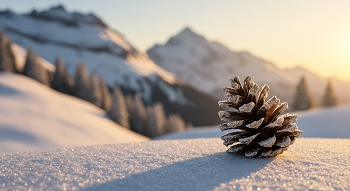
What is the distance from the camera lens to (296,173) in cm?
295

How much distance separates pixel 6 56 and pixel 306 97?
130 ft

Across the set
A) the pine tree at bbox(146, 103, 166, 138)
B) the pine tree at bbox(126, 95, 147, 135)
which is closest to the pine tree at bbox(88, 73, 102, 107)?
the pine tree at bbox(126, 95, 147, 135)

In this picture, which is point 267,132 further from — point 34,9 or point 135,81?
point 34,9

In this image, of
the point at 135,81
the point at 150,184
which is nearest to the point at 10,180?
the point at 150,184

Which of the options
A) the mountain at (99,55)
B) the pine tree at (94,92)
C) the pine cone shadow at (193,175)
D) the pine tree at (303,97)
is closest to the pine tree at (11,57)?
the pine tree at (94,92)

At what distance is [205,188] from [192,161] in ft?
3.09

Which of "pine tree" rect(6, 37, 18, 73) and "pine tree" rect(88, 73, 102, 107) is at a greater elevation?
"pine tree" rect(6, 37, 18, 73)

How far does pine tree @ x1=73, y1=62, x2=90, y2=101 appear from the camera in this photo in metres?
45.6

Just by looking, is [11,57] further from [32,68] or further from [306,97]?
[306,97]

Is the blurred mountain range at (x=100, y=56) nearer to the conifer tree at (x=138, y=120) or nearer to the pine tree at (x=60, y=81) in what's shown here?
the conifer tree at (x=138, y=120)

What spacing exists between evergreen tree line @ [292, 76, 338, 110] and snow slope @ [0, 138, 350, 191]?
33962 mm

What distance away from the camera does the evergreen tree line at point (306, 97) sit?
34656 mm

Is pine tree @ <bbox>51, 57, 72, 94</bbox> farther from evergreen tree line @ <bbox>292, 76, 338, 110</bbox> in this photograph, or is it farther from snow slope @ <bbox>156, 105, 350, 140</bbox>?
snow slope @ <bbox>156, 105, 350, 140</bbox>

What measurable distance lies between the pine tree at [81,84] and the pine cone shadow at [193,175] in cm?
4462
